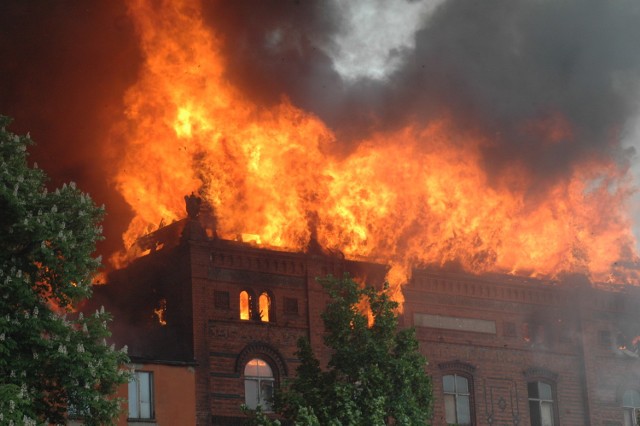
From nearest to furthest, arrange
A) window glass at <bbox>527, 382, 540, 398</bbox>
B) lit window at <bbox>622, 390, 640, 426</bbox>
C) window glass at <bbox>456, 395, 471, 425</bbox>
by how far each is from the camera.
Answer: window glass at <bbox>456, 395, 471, 425</bbox> < window glass at <bbox>527, 382, 540, 398</bbox> < lit window at <bbox>622, 390, 640, 426</bbox>

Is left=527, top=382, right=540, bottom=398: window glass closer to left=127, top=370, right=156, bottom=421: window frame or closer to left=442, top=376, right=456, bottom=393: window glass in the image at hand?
left=442, top=376, right=456, bottom=393: window glass

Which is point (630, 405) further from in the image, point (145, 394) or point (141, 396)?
point (141, 396)

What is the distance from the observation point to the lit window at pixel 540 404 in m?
41.1

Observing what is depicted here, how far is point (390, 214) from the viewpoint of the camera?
38.4 meters

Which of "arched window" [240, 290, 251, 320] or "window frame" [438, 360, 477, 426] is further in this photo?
"window frame" [438, 360, 477, 426]

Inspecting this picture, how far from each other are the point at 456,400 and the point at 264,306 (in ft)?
27.4

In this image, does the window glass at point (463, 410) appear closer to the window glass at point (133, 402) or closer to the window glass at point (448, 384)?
the window glass at point (448, 384)

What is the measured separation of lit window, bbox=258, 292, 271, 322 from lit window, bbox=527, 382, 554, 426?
11.6 meters

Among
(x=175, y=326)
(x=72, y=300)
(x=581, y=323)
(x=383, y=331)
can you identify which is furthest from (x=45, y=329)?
(x=581, y=323)

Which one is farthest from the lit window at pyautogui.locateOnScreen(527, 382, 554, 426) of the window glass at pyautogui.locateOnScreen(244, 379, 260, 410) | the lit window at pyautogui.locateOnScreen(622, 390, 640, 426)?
the window glass at pyautogui.locateOnScreen(244, 379, 260, 410)

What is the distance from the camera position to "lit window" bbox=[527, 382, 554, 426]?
135ft

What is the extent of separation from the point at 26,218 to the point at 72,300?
2.18 meters

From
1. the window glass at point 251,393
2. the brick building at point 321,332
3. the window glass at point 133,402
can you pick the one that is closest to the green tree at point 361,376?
the window glass at point 133,402

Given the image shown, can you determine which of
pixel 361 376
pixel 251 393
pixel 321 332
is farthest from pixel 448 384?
pixel 361 376
